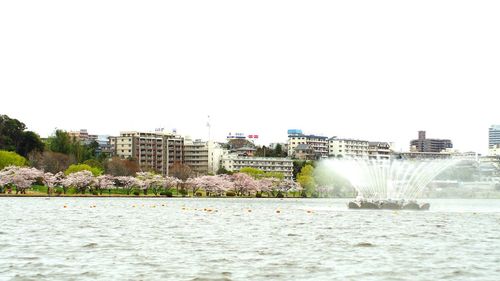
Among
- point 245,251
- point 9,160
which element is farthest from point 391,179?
point 9,160

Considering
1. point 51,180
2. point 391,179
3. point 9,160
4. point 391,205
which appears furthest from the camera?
point 9,160

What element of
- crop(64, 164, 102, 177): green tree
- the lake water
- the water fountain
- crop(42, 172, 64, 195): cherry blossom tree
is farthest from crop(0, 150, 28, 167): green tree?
the lake water

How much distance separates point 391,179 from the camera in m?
116

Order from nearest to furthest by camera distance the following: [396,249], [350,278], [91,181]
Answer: [350,278]
[396,249]
[91,181]

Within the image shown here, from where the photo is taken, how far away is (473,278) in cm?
3481

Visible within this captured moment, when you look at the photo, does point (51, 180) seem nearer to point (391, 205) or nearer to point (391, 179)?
point (391, 179)

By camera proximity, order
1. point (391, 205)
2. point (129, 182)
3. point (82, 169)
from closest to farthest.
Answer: point (391, 205)
point (82, 169)
point (129, 182)

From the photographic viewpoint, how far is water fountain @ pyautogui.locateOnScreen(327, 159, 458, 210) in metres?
102

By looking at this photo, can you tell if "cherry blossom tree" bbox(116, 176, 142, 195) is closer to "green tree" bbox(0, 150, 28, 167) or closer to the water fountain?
"green tree" bbox(0, 150, 28, 167)

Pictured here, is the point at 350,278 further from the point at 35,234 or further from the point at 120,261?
the point at 35,234

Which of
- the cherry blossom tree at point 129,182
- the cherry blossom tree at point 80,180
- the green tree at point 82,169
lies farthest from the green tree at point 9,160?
the cherry blossom tree at point 129,182

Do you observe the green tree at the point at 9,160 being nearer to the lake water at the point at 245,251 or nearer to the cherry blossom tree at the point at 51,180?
the cherry blossom tree at the point at 51,180

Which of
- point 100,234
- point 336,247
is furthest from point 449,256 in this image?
point 100,234

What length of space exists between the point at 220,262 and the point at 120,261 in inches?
196
